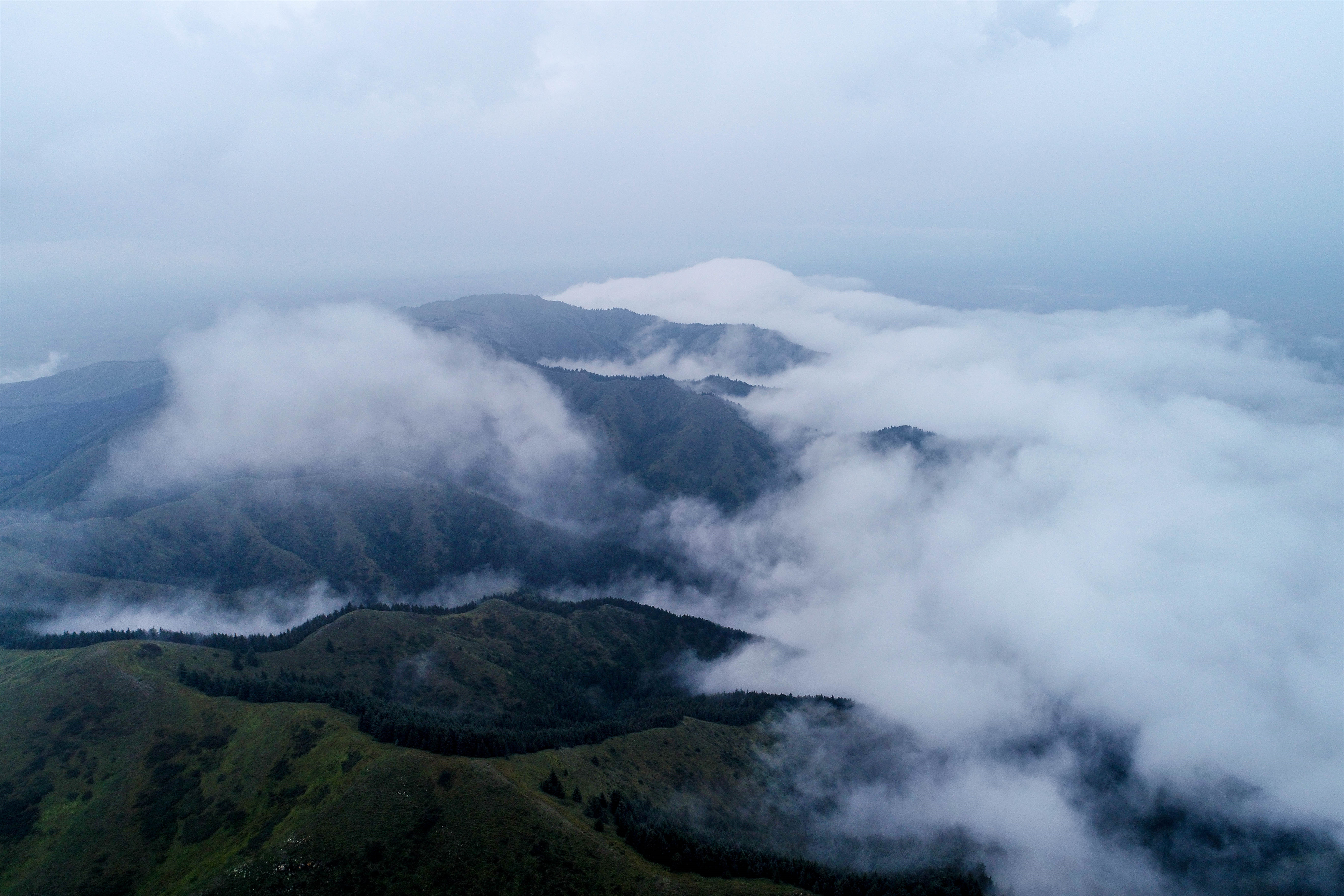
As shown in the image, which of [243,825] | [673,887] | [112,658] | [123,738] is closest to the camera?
[673,887]

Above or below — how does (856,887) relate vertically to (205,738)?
below

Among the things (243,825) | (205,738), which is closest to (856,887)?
(243,825)

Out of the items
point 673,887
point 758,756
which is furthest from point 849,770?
point 673,887

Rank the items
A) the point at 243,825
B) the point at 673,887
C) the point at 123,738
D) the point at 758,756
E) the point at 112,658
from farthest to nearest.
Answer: the point at 758,756, the point at 112,658, the point at 123,738, the point at 243,825, the point at 673,887

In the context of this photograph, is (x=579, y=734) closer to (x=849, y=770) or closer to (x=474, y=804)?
(x=474, y=804)

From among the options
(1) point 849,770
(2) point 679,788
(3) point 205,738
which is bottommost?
(1) point 849,770

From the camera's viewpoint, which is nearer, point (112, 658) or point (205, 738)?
point (205, 738)

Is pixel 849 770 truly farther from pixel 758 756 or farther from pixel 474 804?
pixel 474 804
